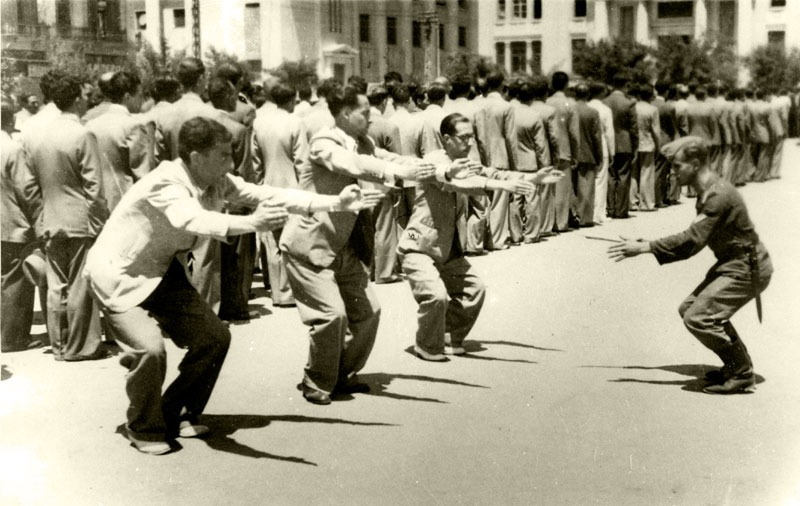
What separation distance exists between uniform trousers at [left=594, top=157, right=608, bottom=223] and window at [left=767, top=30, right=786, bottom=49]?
21274 mm

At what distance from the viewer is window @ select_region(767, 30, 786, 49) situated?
119 feet

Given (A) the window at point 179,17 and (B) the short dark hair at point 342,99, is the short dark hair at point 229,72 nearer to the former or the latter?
(B) the short dark hair at point 342,99

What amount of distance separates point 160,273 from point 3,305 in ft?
11.1

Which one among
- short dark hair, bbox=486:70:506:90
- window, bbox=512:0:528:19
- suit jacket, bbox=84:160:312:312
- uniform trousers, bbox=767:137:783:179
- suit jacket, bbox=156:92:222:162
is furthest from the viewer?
window, bbox=512:0:528:19

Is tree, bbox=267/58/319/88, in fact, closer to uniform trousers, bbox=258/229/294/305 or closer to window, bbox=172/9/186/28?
window, bbox=172/9/186/28

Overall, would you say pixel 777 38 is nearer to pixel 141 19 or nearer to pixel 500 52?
pixel 500 52

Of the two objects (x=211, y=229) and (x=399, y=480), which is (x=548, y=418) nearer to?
(x=399, y=480)

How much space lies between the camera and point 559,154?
14.9m

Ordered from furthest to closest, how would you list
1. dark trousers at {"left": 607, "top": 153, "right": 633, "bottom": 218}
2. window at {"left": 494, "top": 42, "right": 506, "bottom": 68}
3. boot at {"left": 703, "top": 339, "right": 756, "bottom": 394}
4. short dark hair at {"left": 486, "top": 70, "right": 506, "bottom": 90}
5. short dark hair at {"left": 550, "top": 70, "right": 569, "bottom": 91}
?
window at {"left": 494, "top": 42, "right": 506, "bottom": 68} → dark trousers at {"left": 607, "top": 153, "right": 633, "bottom": 218} → short dark hair at {"left": 550, "top": 70, "right": 569, "bottom": 91} → short dark hair at {"left": 486, "top": 70, "right": 506, "bottom": 90} → boot at {"left": 703, "top": 339, "right": 756, "bottom": 394}

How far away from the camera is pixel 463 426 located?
6.48 m

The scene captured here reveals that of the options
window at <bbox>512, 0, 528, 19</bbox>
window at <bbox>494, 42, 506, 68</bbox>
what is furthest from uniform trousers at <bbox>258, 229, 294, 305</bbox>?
window at <bbox>512, 0, 528, 19</bbox>

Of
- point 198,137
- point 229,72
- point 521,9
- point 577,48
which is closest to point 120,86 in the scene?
point 229,72

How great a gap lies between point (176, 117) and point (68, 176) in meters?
1.17

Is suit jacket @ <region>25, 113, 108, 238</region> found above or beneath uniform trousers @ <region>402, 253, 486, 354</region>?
above
